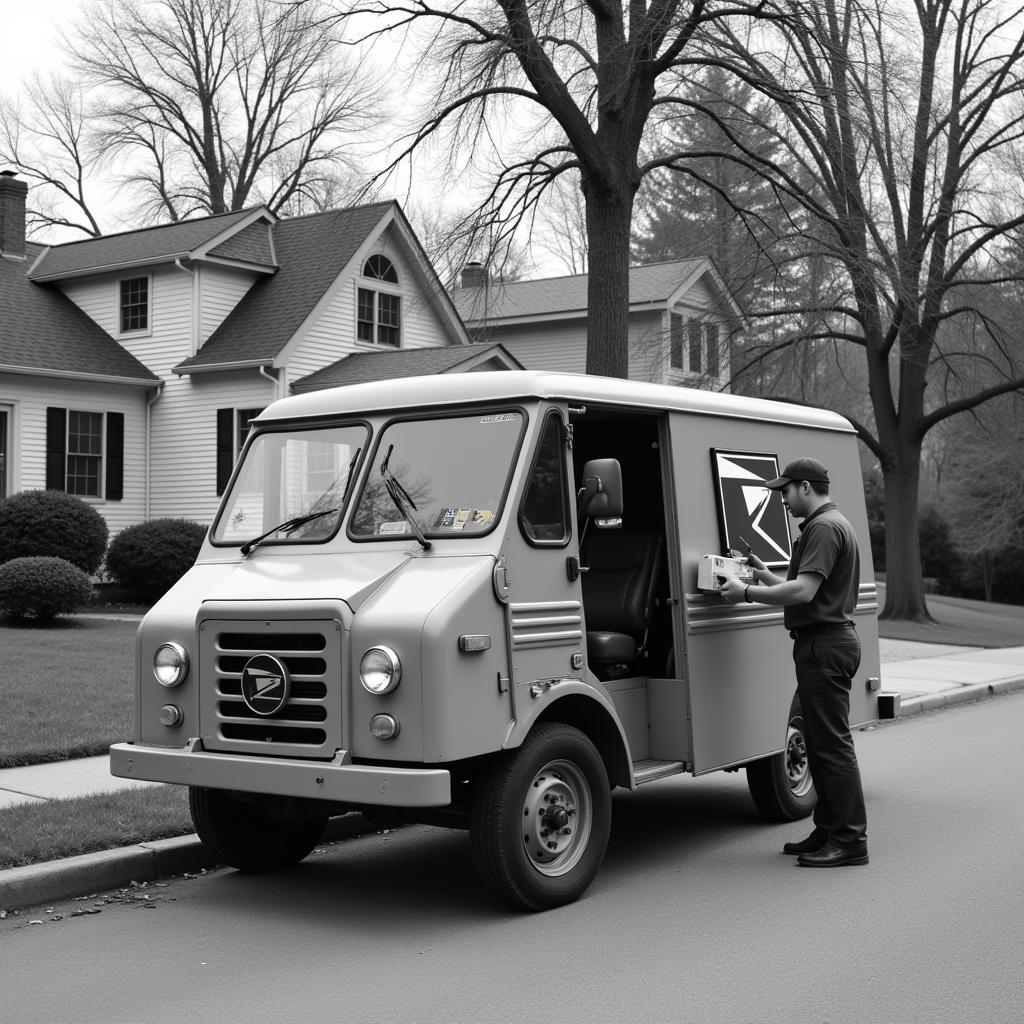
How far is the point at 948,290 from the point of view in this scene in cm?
2716

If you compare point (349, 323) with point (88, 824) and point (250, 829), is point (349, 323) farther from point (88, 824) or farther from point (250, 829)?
point (250, 829)

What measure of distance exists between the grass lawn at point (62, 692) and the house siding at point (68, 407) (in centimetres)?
712

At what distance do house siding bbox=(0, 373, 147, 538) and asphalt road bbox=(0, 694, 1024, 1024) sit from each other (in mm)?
18956

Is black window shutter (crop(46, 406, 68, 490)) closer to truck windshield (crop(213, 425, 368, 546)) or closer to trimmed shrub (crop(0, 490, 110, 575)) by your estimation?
trimmed shrub (crop(0, 490, 110, 575))

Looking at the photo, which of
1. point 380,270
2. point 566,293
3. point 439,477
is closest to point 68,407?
point 380,270

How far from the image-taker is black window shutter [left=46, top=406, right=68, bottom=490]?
83.1ft

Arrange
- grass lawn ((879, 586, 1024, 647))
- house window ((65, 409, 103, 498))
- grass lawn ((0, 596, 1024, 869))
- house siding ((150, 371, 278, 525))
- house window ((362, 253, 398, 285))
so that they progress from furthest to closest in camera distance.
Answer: house window ((362, 253, 398, 285))
house siding ((150, 371, 278, 525))
house window ((65, 409, 103, 498))
grass lawn ((879, 586, 1024, 647))
grass lawn ((0, 596, 1024, 869))

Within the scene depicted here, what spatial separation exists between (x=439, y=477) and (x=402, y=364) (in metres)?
20.3

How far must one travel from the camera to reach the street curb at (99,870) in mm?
6301

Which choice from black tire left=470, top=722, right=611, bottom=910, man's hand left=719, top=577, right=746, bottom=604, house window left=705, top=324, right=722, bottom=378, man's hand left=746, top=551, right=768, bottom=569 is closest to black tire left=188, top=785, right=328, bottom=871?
black tire left=470, top=722, right=611, bottom=910

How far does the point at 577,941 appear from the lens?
5.72 meters

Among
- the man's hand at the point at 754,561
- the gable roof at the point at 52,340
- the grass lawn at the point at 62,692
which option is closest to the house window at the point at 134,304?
the gable roof at the point at 52,340

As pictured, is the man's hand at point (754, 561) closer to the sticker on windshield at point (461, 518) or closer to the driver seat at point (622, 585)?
the driver seat at point (622, 585)

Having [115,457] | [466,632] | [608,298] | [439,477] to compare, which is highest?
[608,298]
